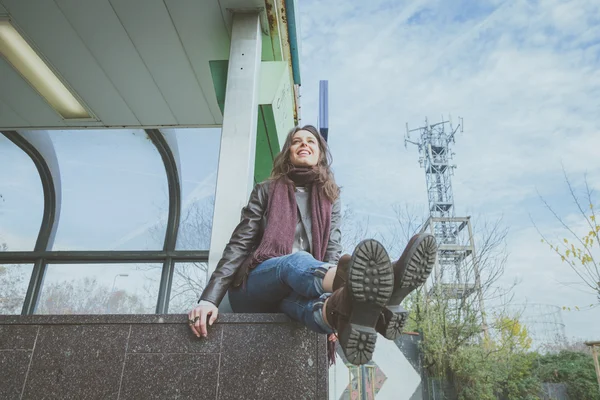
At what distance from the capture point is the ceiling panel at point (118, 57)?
9.03 feet

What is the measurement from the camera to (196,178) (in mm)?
4762

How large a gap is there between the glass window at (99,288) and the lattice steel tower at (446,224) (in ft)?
10.3

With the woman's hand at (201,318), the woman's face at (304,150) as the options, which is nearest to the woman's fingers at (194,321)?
the woman's hand at (201,318)

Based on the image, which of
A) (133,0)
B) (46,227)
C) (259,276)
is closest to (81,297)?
(46,227)

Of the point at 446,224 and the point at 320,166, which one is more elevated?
the point at 446,224

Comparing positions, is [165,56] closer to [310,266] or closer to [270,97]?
[270,97]

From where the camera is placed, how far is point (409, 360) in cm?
734

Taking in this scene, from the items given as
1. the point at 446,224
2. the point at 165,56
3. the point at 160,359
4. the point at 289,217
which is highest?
the point at 446,224

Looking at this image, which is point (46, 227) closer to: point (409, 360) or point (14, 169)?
point (14, 169)

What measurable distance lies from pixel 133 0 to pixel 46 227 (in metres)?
3.30

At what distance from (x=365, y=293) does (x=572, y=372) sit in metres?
8.59

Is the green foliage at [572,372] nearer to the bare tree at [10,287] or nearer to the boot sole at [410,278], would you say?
the boot sole at [410,278]

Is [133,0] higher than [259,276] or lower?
higher

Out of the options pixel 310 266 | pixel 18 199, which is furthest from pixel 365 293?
pixel 18 199
